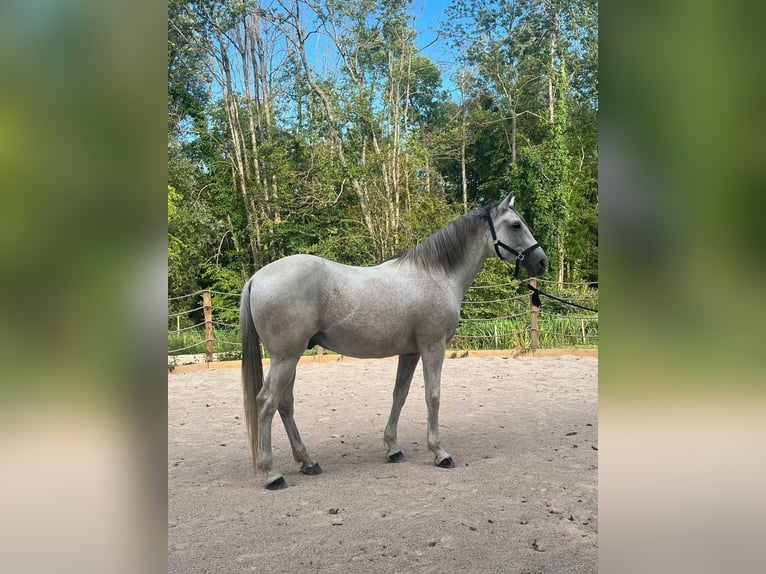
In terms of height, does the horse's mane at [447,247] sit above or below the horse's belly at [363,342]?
above

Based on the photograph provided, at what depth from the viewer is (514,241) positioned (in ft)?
10.8

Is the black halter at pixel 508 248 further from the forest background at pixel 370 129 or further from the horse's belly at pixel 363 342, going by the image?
the forest background at pixel 370 129

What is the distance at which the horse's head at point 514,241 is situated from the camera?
129 inches

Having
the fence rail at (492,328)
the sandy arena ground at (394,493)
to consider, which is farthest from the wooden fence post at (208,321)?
the sandy arena ground at (394,493)

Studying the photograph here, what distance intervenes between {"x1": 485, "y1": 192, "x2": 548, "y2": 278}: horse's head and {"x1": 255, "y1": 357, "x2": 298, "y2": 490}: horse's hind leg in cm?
142

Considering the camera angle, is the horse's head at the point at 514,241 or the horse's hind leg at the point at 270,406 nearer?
the horse's hind leg at the point at 270,406

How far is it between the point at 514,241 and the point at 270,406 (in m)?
1.74

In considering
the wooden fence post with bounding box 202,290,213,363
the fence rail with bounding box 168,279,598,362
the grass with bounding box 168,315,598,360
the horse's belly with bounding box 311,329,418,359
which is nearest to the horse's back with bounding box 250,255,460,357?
the horse's belly with bounding box 311,329,418,359

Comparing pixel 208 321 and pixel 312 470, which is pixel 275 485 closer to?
pixel 312 470

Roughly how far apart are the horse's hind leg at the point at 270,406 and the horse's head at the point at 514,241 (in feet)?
4.66
